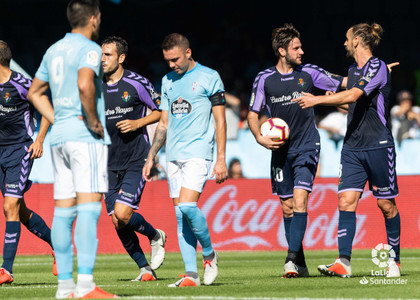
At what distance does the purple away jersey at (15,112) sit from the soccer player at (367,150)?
3.54 meters

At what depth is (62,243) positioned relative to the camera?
21.8 feet

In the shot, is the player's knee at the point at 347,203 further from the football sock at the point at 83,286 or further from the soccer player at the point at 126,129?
the football sock at the point at 83,286

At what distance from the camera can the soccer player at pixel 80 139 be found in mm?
6441

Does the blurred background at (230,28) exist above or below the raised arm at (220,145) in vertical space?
above

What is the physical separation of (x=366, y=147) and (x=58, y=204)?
3.64 meters

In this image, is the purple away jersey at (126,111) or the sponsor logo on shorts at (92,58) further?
the purple away jersey at (126,111)

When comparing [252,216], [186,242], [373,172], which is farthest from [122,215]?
[252,216]

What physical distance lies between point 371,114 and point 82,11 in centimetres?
370

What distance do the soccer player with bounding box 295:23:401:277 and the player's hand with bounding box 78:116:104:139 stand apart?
3.23 metres

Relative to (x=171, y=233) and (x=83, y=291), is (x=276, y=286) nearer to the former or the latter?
(x=83, y=291)

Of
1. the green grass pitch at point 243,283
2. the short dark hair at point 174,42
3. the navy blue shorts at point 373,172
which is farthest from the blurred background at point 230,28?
the short dark hair at point 174,42

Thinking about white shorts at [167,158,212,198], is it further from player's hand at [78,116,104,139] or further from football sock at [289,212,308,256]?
football sock at [289,212,308,256]

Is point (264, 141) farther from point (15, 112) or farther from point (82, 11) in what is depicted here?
point (82, 11)

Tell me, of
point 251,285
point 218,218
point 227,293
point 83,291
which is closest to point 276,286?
point 251,285
